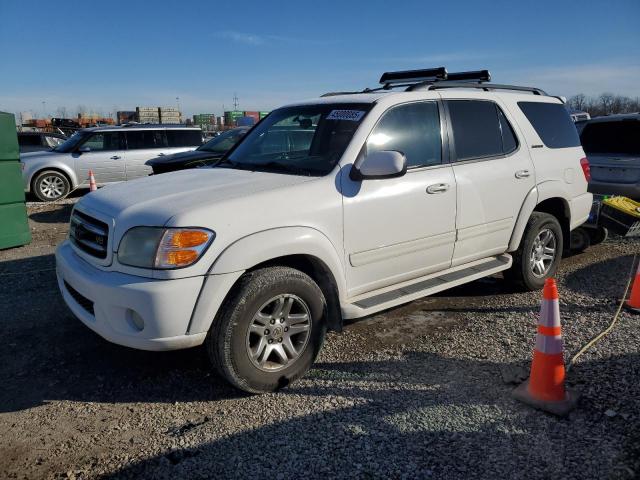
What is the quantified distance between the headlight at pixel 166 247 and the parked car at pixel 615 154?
6.33 m

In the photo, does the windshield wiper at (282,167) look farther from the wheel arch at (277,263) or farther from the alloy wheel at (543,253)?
the alloy wheel at (543,253)

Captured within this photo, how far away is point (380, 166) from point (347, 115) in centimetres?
70

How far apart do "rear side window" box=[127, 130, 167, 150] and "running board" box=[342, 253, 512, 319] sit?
997cm

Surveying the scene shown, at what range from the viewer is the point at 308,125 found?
4367 mm

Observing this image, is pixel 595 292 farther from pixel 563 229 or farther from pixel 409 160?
pixel 409 160

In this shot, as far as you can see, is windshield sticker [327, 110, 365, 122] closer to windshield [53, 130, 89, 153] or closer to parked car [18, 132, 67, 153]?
windshield [53, 130, 89, 153]

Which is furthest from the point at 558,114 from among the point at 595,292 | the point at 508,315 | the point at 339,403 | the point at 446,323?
the point at 339,403

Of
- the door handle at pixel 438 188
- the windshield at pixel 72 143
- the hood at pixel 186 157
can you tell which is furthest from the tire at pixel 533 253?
the windshield at pixel 72 143

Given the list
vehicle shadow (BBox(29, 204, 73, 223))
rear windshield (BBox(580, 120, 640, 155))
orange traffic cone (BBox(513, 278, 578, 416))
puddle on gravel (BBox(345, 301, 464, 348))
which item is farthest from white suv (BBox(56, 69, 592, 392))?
vehicle shadow (BBox(29, 204, 73, 223))

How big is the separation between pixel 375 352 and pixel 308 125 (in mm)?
1925

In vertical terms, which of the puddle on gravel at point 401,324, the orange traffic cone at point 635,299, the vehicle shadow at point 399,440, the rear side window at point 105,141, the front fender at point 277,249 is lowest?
the vehicle shadow at point 399,440

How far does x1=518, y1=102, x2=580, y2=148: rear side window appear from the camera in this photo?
5156mm

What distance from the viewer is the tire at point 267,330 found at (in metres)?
3.11

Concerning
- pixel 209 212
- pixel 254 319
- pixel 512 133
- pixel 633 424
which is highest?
pixel 512 133
